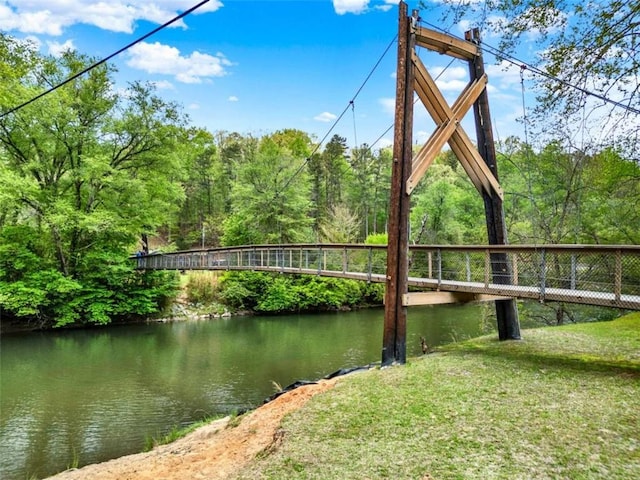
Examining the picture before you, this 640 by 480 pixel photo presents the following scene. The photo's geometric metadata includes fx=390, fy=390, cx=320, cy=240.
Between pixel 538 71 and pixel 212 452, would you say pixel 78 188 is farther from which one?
pixel 538 71

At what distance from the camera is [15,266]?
12609 millimetres

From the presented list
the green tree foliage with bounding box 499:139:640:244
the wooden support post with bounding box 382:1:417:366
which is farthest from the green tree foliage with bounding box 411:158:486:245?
the wooden support post with bounding box 382:1:417:366

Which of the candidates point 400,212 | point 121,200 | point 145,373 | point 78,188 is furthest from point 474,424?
point 78,188

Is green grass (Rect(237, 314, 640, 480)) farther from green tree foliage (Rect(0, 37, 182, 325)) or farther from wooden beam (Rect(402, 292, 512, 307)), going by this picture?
green tree foliage (Rect(0, 37, 182, 325))

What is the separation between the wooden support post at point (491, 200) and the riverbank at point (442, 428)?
1.41 m

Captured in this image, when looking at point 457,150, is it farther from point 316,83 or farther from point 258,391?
point 316,83

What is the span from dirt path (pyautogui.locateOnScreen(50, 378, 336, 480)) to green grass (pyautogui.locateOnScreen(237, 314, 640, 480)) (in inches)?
9.2

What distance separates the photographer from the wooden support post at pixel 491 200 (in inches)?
249

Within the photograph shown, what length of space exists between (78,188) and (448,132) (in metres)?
13.4

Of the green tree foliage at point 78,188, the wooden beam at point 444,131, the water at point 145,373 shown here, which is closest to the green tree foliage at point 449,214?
the water at point 145,373

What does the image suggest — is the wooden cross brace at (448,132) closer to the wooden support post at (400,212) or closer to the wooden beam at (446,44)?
the wooden support post at (400,212)

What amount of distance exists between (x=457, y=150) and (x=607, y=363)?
3496mm

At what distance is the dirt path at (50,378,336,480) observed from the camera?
10.2ft

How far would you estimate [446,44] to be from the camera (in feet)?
19.8
